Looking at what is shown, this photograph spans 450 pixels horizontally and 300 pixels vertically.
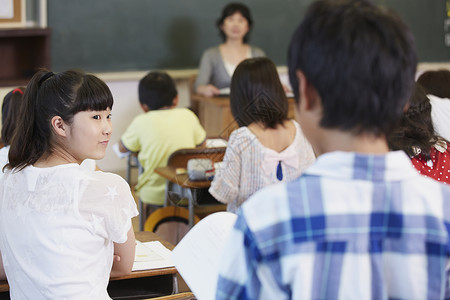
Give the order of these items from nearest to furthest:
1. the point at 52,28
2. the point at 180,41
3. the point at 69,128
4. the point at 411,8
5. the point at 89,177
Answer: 1. the point at 89,177
2. the point at 69,128
3. the point at 52,28
4. the point at 180,41
5. the point at 411,8

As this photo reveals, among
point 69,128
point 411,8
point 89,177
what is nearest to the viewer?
point 89,177

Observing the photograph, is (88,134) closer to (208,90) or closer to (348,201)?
(348,201)

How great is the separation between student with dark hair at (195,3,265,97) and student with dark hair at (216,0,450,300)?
4.74 metres

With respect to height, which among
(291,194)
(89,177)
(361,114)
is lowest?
(89,177)

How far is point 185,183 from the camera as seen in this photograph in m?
3.27

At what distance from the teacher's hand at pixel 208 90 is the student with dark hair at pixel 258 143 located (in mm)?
2817

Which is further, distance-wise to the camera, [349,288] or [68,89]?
[68,89]

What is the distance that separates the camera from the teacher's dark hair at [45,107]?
1.76 m

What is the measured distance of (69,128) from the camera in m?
1.79

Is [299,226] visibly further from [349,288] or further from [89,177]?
[89,177]

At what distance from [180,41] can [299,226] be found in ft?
17.2

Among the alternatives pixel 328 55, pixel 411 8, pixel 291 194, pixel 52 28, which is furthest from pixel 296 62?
pixel 411 8

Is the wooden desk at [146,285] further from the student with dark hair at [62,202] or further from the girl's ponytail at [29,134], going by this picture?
the girl's ponytail at [29,134]

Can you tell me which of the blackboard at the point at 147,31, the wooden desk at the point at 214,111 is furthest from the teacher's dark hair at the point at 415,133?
the blackboard at the point at 147,31
